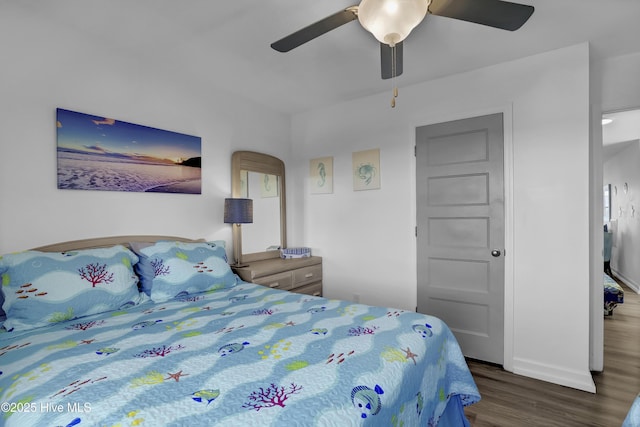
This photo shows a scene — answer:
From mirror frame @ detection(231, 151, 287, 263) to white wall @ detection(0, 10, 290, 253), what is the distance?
6.5 inches

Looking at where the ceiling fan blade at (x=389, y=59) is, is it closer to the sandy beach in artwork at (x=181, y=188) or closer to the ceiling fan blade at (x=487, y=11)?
the ceiling fan blade at (x=487, y=11)

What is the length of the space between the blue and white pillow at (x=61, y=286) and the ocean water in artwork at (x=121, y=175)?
0.52 metres

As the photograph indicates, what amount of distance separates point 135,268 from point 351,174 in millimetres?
2168

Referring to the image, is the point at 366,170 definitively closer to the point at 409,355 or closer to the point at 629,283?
the point at 409,355

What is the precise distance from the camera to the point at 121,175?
7.70 feet

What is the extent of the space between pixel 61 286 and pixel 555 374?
3.26 m

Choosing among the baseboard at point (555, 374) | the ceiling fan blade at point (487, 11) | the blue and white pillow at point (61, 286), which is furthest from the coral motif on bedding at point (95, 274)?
the baseboard at point (555, 374)

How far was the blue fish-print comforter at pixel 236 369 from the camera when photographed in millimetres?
926

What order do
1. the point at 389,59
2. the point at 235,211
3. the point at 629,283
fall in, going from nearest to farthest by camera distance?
the point at 389,59 → the point at 235,211 → the point at 629,283

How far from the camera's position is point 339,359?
1242 mm

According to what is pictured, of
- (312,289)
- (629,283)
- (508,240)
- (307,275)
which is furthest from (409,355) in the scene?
(629,283)

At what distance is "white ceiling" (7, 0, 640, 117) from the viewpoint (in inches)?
74.4

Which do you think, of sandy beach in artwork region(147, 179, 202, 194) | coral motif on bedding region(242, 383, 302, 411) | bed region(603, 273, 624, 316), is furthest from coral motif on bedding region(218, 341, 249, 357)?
bed region(603, 273, 624, 316)

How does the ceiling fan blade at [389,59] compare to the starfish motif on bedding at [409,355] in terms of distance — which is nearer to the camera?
the starfish motif on bedding at [409,355]
